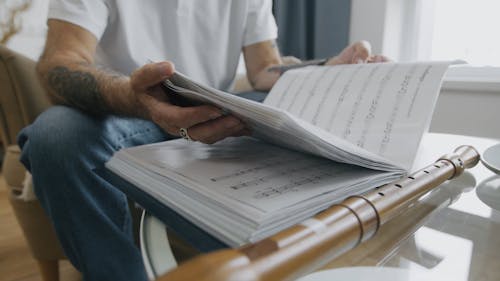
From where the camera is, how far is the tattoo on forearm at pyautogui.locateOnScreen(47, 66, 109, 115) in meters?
0.50

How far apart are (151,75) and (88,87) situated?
234mm

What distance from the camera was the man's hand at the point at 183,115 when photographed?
313 mm

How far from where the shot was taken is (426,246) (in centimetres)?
32

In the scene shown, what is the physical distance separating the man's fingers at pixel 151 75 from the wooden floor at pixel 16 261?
2.71ft

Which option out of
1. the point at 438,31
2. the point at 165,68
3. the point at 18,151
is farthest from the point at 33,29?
the point at 438,31

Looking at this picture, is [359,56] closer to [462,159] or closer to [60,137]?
[462,159]

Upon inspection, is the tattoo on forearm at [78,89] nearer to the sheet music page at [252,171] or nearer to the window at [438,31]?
the sheet music page at [252,171]

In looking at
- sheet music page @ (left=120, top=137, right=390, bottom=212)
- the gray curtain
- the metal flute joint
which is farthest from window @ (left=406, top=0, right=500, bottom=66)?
sheet music page @ (left=120, top=137, right=390, bottom=212)

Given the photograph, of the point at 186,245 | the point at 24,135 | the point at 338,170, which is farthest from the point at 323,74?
the point at 24,135

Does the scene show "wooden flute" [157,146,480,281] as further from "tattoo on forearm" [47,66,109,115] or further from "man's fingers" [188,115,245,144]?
"tattoo on forearm" [47,66,109,115]

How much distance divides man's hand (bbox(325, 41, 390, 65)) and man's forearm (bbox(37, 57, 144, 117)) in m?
0.44

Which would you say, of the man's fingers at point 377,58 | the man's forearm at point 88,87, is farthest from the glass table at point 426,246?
the man's fingers at point 377,58

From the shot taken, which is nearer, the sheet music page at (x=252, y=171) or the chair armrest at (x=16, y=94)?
the sheet music page at (x=252, y=171)

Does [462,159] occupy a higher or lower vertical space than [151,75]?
lower
